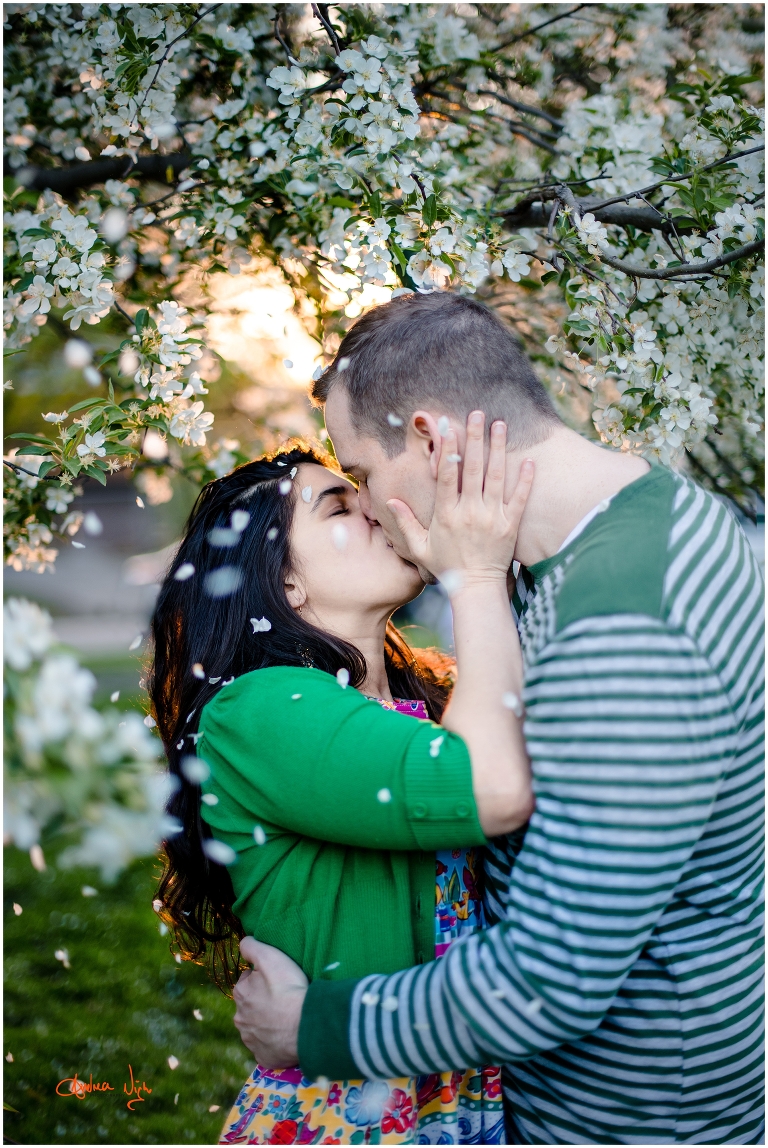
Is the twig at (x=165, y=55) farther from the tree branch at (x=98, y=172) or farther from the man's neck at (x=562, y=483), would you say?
the man's neck at (x=562, y=483)

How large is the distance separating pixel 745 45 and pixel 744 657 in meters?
3.85

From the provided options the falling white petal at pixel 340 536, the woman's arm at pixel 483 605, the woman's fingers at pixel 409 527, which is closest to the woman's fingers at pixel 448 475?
the woman's arm at pixel 483 605

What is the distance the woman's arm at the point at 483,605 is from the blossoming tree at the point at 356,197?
0.75m

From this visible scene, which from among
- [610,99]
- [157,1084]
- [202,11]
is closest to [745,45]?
[610,99]

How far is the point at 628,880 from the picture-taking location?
1344mm

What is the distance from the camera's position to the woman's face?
2180 mm

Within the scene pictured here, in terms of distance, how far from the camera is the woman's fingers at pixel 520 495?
71.0 inches

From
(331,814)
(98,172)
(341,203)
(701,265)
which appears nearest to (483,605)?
(331,814)

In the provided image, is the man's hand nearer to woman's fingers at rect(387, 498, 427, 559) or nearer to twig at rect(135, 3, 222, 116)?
woman's fingers at rect(387, 498, 427, 559)

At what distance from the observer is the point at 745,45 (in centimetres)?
397

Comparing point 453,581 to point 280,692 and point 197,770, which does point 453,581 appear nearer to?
point 280,692

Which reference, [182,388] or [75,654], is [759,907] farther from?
[182,388]

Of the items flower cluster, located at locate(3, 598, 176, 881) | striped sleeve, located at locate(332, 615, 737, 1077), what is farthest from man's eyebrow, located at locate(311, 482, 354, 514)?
flower cluster, located at locate(3, 598, 176, 881)
